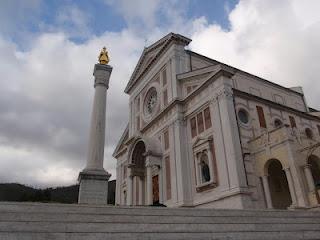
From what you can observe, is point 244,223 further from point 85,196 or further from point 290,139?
point 290,139

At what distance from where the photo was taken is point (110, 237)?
7.18 m

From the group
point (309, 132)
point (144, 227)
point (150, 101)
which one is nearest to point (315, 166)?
point (309, 132)

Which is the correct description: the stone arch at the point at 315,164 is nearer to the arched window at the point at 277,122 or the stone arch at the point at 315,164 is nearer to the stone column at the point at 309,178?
the stone column at the point at 309,178

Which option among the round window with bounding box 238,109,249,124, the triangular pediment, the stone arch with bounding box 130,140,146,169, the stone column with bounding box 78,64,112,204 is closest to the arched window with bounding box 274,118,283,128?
the round window with bounding box 238,109,249,124

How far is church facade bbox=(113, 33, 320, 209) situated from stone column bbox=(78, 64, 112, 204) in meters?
7.76

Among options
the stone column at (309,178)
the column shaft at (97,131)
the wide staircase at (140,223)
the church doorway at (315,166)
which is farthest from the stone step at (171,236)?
the column shaft at (97,131)

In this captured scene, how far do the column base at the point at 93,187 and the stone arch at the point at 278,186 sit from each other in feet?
37.6

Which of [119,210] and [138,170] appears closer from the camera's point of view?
[119,210]

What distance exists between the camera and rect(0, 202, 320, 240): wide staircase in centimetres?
695

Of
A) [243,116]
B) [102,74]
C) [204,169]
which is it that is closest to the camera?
[102,74]

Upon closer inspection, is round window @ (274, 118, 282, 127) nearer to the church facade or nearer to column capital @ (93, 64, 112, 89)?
the church facade

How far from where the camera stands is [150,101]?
31219 millimetres

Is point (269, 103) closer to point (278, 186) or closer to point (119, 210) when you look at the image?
point (278, 186)

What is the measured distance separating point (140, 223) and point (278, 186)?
15879mm
